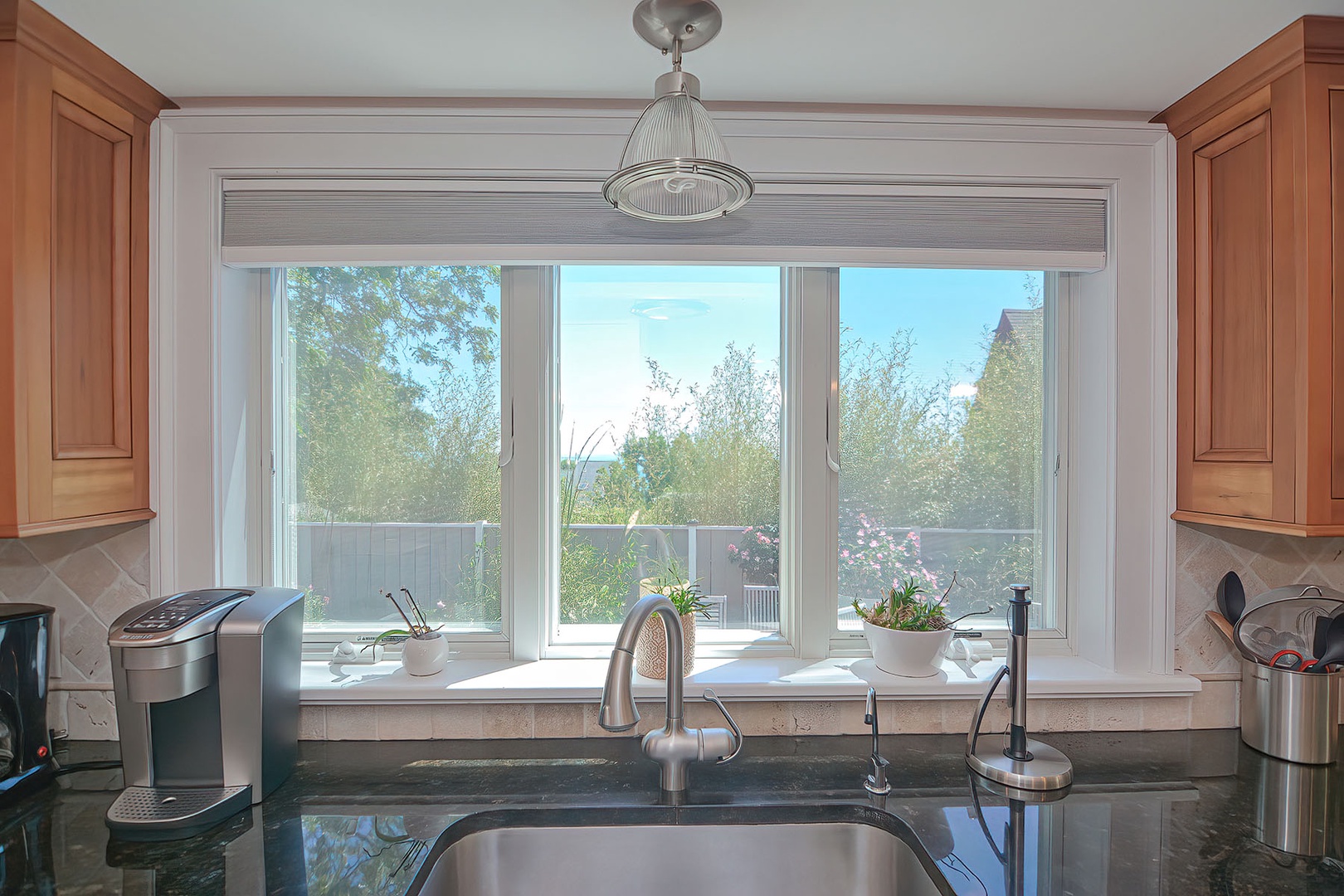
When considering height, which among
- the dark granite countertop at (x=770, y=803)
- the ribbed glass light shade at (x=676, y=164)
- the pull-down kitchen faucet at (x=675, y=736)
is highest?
the ribbed glass light shade at (x=676, y=164)

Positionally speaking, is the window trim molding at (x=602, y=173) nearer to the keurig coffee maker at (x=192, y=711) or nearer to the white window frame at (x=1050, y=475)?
the white window frame at (x=1050, y=475)

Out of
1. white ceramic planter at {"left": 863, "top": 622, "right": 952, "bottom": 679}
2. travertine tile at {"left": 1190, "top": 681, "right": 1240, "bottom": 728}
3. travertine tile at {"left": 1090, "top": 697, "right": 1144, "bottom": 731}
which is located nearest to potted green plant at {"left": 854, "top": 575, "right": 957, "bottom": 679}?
white ceramic planter at {"left": 863, "top": 622, "right": 952, "bottom": 679}

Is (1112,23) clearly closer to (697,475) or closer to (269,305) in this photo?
(697,475)

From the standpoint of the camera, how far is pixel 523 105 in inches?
58.7

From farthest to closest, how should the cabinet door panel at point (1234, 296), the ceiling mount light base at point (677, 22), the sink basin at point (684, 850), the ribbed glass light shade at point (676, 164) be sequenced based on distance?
the cabinet door panel at point (1234, 296) → the sink basin at point (684, 850) → the ceiling mount light base at point (677, 22) → the ribbed glass light shade at point (676, 164)

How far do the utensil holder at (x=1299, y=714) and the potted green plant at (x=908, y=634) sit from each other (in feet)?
2.09

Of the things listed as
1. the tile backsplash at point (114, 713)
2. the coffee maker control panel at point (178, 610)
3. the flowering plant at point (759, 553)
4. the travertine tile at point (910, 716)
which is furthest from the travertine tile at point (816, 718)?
the coffee maker control panel at point (178, 610)

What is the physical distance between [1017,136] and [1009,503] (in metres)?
0.87

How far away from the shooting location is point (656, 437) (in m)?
1.71

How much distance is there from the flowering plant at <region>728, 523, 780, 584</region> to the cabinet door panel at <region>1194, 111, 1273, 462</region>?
3.12 ft

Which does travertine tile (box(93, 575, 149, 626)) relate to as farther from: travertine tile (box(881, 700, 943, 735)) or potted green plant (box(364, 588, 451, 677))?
travertine tile (box(881, 700, 943, 735))

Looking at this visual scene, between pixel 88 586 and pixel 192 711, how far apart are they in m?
0.55

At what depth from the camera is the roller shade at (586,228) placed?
149cm

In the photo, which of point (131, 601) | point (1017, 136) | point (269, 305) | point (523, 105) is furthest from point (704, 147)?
point (131, 601)
